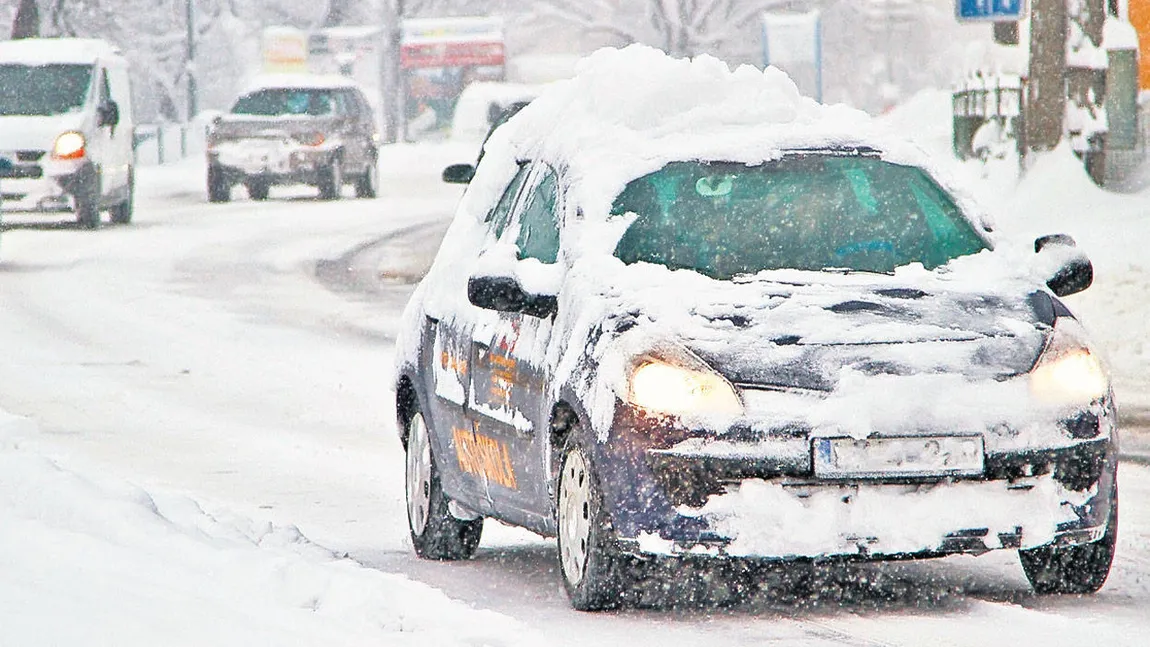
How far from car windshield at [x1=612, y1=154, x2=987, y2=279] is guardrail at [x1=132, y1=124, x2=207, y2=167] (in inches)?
1793

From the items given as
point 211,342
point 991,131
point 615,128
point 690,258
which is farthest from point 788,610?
point 991,131

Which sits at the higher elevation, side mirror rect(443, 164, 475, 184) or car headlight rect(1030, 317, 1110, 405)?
car headlight rect(1030, 317, 1110, 405)

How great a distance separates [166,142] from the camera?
57656 millimetres

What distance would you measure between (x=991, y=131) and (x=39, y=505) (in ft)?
72.5

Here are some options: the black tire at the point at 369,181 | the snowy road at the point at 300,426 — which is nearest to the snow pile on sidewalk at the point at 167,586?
the snowy road at the point at 300,426

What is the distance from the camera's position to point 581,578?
716cm

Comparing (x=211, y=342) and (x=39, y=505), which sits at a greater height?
(x=39, y=505)

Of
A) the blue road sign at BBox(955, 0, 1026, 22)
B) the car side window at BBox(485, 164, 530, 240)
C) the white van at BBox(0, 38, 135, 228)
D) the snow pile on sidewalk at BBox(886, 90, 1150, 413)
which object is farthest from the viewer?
the white van at BBox(0, 38, 135, 228)

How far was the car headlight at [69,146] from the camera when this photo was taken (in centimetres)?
2831

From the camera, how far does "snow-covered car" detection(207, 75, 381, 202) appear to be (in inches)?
1395

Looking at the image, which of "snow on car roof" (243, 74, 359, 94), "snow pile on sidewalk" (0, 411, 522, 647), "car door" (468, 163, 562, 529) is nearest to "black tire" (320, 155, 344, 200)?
"snow on car roof" (243, 74, 359, 94)

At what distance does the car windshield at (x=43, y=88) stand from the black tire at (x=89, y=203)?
910 mm

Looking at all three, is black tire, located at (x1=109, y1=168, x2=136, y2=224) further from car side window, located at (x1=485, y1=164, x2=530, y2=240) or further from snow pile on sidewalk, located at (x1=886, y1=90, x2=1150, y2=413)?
car side window, located at (x1=485, y1=164, x2=530, y2=240)

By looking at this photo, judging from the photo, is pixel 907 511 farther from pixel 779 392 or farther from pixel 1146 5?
pixel 1146 5
